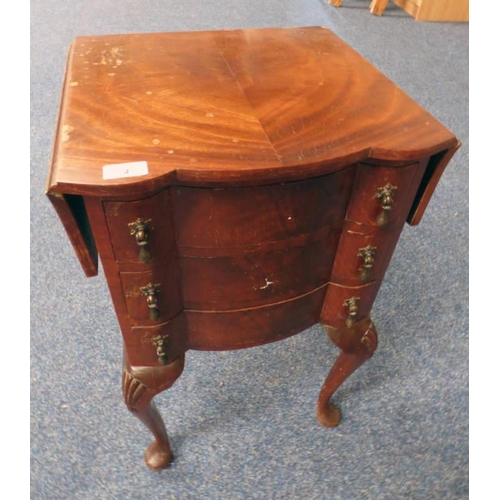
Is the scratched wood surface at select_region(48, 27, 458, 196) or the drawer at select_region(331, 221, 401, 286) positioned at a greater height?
the scratched wood surface at select_region(48, 27, 458, 196)

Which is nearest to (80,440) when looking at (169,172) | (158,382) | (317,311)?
(158,382)

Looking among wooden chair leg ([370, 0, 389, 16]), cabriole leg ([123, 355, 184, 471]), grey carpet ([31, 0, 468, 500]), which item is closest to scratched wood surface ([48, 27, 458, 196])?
cabriole leg ([123, 355, 184, 471])

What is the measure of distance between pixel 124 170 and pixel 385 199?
1.23 feet

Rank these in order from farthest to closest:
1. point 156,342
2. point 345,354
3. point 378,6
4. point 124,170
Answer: point 378,6
point 345,354
point 156,342
point 124,170

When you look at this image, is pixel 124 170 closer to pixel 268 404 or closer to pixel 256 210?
pixel 256 210

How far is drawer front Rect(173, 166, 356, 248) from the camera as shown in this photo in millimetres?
649

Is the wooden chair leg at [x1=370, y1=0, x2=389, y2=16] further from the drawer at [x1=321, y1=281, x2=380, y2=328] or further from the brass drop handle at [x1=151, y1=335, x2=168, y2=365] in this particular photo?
the brass drop handle at [x1=151, y1=335, x2=168, y2=365]

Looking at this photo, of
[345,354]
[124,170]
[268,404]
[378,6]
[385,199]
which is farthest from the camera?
[378,6]

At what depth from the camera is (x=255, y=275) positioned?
0.77m

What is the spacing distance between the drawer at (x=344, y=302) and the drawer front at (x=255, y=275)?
2.0 inches

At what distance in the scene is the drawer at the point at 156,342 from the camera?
2.59 ft

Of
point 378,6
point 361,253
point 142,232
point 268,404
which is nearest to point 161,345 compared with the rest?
point 142,232

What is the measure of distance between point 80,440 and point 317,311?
2.20ft

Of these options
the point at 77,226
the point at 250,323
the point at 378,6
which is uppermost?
the point at 77,226
